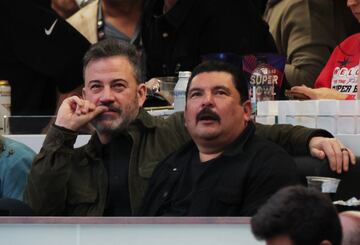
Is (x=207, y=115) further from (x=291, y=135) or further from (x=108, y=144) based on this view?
(x=108, y=144)

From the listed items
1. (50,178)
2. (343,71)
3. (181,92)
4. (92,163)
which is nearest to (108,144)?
(92,163)

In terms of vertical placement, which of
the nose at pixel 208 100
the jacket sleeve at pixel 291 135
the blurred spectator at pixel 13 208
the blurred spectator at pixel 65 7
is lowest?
the blurred spectator at pixel 13 208

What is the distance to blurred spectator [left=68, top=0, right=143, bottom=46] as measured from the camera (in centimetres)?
688

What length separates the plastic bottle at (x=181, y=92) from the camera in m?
5.91

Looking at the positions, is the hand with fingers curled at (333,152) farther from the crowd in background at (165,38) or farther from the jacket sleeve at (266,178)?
the crowd in background at (165,38)

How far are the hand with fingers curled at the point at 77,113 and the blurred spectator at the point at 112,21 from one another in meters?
1.33

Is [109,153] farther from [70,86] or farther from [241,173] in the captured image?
[70,86]

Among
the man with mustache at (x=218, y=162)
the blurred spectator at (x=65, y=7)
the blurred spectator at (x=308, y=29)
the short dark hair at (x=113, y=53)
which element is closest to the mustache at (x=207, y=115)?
the man with mustache at (x=218, y=162)

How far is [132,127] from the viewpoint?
5.53 meters

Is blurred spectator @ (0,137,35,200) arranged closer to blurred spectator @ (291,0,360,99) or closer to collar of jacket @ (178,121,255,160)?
collar of jacket @ (178,121,255,160)

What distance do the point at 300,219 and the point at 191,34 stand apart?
3.75 metres

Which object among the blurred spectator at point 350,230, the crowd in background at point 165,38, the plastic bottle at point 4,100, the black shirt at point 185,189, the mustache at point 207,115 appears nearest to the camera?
the blurred spectator at point 350,230

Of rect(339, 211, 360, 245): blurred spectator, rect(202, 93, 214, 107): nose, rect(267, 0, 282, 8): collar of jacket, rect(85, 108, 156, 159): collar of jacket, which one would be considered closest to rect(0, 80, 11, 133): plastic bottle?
rect(85, 108, 156, 159): collar of jacket

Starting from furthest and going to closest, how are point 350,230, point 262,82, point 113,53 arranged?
1. point 262,82
2. point 113,53
3. point 350,230
